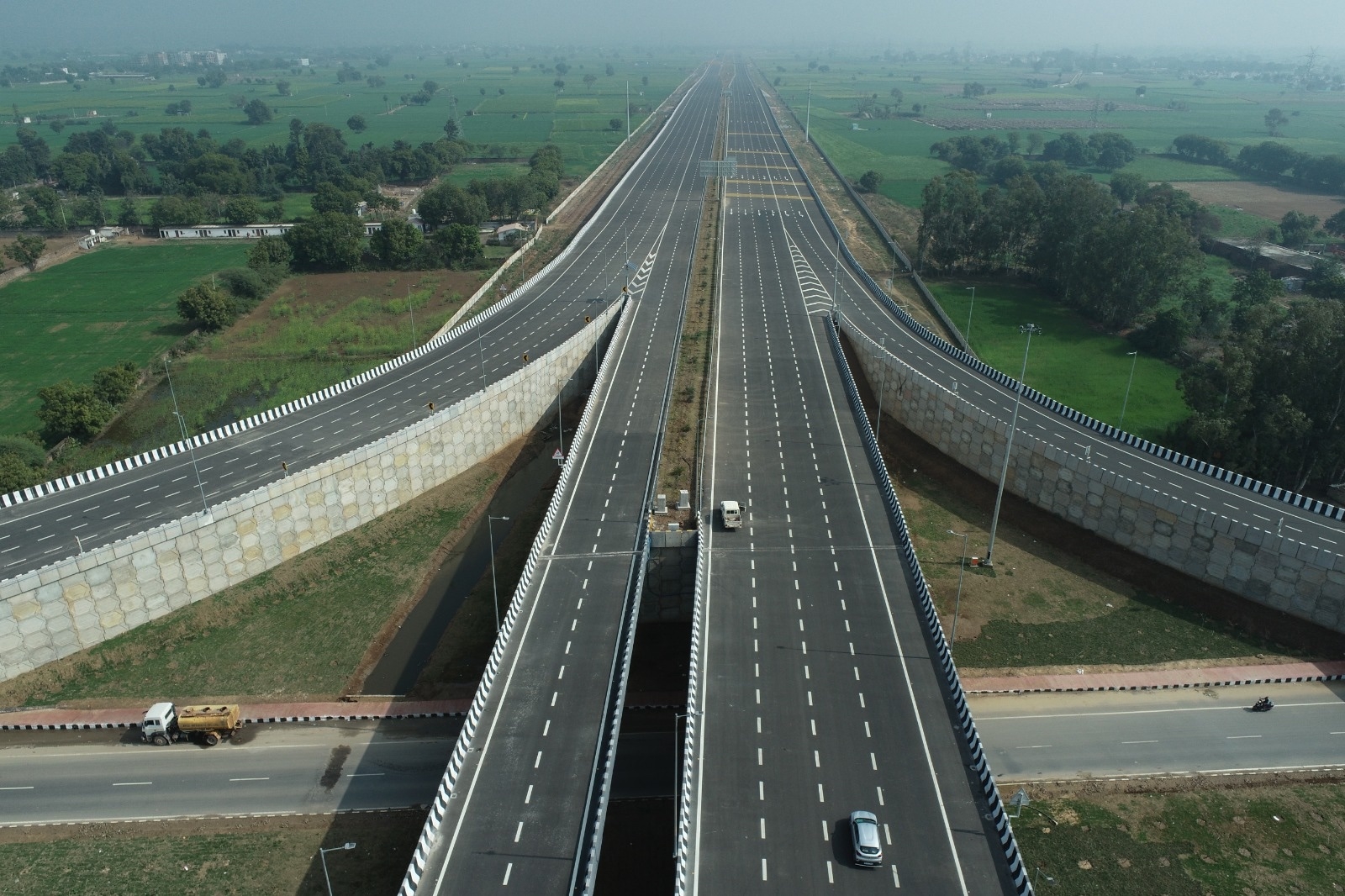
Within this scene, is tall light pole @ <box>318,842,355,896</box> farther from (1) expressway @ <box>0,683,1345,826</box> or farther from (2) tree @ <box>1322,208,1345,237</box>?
(2) tree @ <box>1322,208,1345,237</box>

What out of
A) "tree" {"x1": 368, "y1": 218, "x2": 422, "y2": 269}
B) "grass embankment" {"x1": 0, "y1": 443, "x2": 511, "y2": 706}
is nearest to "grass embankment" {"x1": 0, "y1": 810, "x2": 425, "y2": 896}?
"grass embankment" {"x1": 0, "y1": 443, "x2": 511, "y2": 706}

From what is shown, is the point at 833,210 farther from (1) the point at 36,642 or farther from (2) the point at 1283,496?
(1) the point at 36,642

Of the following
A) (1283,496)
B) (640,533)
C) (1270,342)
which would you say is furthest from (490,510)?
(1270,342)

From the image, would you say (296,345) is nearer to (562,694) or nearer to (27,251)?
(27,251)

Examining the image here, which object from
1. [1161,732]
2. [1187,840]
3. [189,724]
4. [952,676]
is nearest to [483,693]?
[189,724]

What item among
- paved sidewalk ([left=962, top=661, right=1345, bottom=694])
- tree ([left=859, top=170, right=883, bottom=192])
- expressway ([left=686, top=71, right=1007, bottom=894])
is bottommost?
paved sidewalk ([left=962, top=661, right=1345, bottom=694])

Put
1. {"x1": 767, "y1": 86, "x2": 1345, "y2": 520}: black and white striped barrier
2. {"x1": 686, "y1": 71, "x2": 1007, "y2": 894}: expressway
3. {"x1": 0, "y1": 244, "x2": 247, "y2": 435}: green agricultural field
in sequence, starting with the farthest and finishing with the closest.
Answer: {"x1": 0, "y1": 244, "x2": 247, "y2": 435}: green agricultural field, {"x1": 767, "y1": 86, "x2": 1345, "y2": 520}: black and white striped barrier, {"x1": 686, "y1": 71, "x2": 1007, "y2": 894}: expressway

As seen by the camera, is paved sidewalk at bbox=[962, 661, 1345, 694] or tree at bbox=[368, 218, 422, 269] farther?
tree at bbox=[368, 218, 422, 269]
